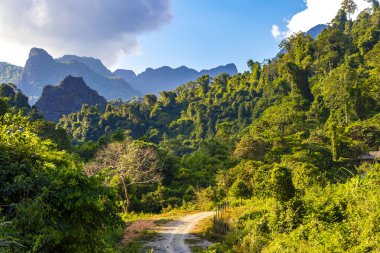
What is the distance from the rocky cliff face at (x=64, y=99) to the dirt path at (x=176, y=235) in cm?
10474

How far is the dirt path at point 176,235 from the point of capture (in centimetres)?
1827

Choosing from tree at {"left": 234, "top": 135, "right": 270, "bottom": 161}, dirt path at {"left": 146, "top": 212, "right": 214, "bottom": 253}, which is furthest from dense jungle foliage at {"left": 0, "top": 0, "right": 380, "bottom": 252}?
dirt path at {"left": 146, "top": 212, "right": 214, "bottom": 253}

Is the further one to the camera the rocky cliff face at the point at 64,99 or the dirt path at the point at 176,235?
the rocky cliff face at the point at 64,99

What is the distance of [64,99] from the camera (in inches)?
4887

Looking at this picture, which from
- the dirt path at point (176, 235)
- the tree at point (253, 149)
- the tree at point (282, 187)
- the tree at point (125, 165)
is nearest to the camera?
the tree at point (282, 187)

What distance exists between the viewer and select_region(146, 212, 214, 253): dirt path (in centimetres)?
1827

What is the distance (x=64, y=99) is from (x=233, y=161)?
310 ft

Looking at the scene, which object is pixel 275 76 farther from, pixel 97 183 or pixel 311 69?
pixel 97 183

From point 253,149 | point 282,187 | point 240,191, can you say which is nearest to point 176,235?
point 282,187

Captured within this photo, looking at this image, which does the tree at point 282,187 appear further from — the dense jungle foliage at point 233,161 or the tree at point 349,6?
the tree at point 349,6

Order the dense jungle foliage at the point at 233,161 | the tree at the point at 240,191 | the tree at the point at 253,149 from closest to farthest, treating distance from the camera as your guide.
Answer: the dense jungle foliage at the point at 233,161
the tree at the point at 240,191
the tree at the point at 253,149

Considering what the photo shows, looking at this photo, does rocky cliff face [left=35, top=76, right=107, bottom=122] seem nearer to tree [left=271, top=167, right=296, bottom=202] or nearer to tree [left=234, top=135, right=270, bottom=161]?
tree [left=234, top=135, right=270, bottom=161]

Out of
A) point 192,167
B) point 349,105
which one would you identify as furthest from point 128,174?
point 349,105

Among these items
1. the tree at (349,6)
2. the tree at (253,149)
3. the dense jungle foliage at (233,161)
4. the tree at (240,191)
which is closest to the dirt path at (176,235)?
the dense jungle foliage at (233,161)
